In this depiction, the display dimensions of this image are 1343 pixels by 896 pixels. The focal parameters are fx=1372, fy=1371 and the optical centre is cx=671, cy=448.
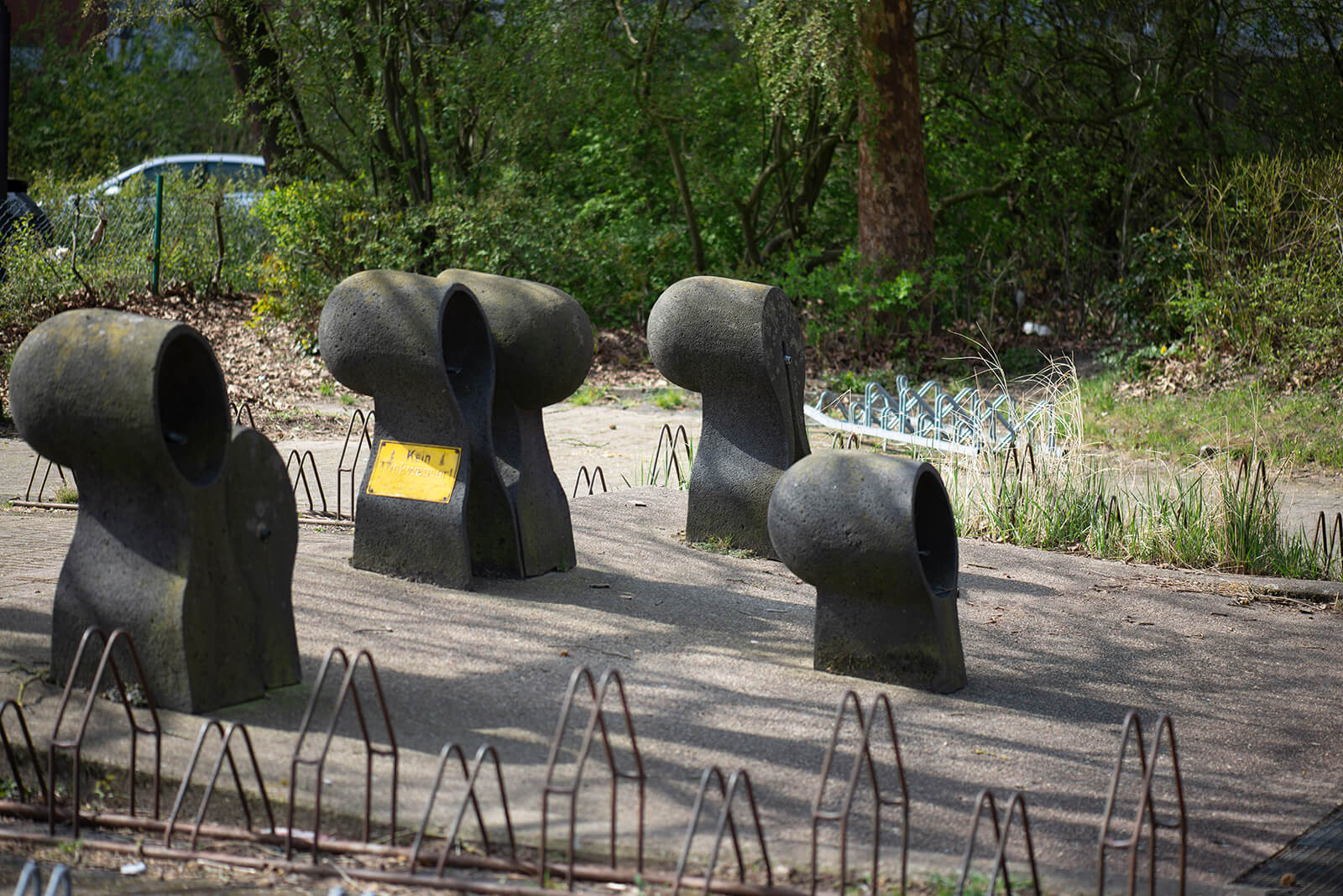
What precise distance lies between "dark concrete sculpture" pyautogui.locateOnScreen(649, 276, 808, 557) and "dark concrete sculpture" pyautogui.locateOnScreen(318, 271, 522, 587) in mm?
1357

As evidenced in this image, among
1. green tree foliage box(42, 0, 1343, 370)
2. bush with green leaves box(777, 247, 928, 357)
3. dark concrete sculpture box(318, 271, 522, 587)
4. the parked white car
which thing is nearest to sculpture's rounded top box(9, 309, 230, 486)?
dark concrete sculpture box(318, 271, 522, 587)

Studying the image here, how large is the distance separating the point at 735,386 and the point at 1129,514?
2720mm

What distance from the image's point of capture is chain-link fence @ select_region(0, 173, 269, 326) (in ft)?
42.7

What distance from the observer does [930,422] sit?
39.2ft

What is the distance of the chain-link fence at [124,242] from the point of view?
13.0 meters

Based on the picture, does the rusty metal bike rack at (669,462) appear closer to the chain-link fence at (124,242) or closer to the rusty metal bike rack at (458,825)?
the rusty metal bike rack at (458,825)

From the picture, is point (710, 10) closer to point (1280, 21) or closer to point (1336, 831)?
point (1280, 21)

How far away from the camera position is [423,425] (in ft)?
21.7

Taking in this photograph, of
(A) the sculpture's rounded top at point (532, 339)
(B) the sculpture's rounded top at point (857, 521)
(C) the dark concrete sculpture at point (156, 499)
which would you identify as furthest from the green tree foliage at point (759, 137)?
(C) the dark concrete sculpture at point (156, 499)

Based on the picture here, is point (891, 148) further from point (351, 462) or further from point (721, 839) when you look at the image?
point (721, 839)

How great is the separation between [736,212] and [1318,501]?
Result: 10166 mm

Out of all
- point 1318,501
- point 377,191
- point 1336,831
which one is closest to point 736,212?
point 377,191

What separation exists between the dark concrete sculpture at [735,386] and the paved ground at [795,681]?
356 millimetres

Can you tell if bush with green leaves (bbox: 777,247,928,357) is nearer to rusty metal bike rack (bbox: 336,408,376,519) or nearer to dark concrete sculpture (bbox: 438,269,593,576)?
rusty metal bike rack (bbox: 336,408,376,519)
